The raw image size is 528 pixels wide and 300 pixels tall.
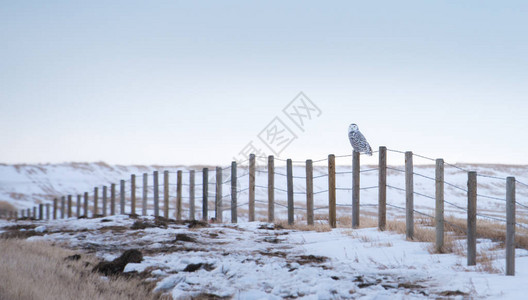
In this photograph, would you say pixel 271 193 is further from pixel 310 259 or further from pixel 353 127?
pixel 310 259

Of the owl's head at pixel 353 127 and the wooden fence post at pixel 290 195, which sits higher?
the owl's head at pixel 353 127

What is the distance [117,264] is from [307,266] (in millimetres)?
2617

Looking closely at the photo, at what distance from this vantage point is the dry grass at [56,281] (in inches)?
193

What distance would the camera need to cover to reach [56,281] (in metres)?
5.73

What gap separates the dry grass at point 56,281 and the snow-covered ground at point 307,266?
0.42 metres

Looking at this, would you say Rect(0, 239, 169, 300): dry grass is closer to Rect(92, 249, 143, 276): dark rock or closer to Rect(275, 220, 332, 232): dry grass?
Rect(92, 249, 143, 276): dark rock

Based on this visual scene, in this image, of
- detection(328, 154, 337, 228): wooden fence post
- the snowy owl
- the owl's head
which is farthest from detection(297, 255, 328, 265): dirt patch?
the owl's head

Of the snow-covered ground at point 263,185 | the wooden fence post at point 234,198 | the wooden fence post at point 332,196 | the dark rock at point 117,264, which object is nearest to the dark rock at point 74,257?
the dark rock at point 117,264

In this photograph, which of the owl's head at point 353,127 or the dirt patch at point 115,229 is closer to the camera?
the dirt patch at point 115,229

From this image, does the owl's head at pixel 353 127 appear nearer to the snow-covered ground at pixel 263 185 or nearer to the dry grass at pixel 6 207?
the snow-covered ground at pixel 263 185

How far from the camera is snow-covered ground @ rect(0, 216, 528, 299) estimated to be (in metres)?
5.29

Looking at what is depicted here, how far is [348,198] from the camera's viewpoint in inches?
1663

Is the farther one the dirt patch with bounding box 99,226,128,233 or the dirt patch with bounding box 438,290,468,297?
the dirt patch with bounding box 99,226,128,233

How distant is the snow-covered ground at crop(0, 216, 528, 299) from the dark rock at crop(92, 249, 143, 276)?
119mm
